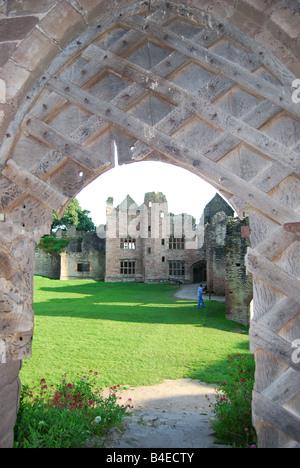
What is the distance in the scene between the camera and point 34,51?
114 inches

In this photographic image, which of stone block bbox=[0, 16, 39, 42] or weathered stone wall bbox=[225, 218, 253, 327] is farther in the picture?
weathered stone wall bbox=[225, 218, 253, 327]

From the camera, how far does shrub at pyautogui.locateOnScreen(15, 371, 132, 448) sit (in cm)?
345

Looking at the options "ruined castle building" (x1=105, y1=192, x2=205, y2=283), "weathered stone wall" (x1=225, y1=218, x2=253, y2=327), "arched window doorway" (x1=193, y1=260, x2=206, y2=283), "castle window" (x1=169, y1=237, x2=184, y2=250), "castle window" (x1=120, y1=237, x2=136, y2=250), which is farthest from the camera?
"arched window doorway" (x1=193, y1=260, x2=206, y2=283)

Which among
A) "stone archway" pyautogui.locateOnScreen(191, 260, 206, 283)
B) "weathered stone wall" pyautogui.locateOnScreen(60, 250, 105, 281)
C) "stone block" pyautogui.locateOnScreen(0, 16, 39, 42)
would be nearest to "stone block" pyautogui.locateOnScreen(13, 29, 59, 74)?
"stone block" pyautogui.locateOnScreen(0, 16, 39, 42)

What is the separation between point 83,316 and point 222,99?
11.5m

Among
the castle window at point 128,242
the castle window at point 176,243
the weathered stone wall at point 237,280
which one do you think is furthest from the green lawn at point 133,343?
the castle window at point 128,242

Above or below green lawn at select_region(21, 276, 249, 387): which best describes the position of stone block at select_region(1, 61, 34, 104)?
above

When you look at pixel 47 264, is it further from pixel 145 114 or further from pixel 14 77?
pixel 145 114

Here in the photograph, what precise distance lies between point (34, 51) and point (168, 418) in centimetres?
516

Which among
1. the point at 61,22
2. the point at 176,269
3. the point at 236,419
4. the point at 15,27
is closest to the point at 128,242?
the point at 176,269

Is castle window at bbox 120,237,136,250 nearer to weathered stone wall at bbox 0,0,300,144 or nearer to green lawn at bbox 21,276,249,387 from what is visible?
green lawn at bbox 21,276,249,387

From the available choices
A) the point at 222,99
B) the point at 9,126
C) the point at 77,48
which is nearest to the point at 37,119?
the point at 9,126

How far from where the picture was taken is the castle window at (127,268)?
3200cm

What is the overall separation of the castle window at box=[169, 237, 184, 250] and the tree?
1433 cm
